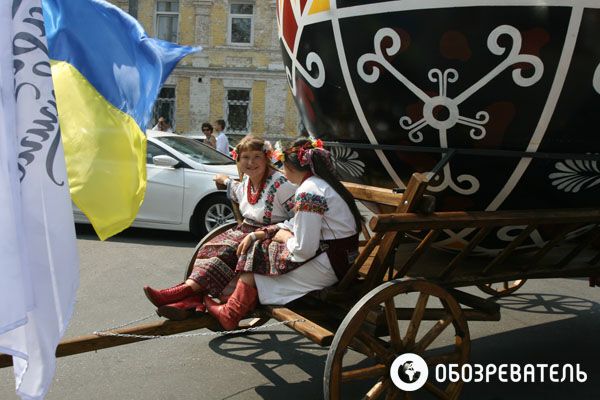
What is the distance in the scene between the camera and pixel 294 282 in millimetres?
3453

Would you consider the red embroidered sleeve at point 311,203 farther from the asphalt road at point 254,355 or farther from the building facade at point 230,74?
the building facade at point 230,74

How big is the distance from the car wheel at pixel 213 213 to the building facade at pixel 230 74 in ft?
54.5

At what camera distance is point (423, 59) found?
129 inches

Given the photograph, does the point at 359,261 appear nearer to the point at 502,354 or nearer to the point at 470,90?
the point at 470,90

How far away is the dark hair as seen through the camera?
343 cm

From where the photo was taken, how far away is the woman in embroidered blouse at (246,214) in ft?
11.6

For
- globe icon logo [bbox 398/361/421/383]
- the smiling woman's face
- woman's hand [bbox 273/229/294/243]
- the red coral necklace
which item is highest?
the smiling woman's face

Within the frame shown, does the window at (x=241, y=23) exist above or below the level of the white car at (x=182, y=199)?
above

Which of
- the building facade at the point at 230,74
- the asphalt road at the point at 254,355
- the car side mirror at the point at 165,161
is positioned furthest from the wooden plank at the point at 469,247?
the building facade at the point at 230,74

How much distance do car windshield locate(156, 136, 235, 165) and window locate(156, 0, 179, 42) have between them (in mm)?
17584

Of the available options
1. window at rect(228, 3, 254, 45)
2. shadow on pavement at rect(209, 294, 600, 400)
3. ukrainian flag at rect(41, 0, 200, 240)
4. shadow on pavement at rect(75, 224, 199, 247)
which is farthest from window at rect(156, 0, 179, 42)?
ukrainian flag at rect(41, 0, 200, 240)

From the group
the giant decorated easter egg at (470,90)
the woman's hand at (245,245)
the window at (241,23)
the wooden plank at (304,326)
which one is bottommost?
the wooden plank at (304,326)

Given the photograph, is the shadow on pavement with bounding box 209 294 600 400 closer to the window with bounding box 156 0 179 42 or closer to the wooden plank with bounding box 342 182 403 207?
the wooden plank with bounding box 342 182 403 207

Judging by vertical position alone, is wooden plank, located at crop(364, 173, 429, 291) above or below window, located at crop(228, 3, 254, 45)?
below
